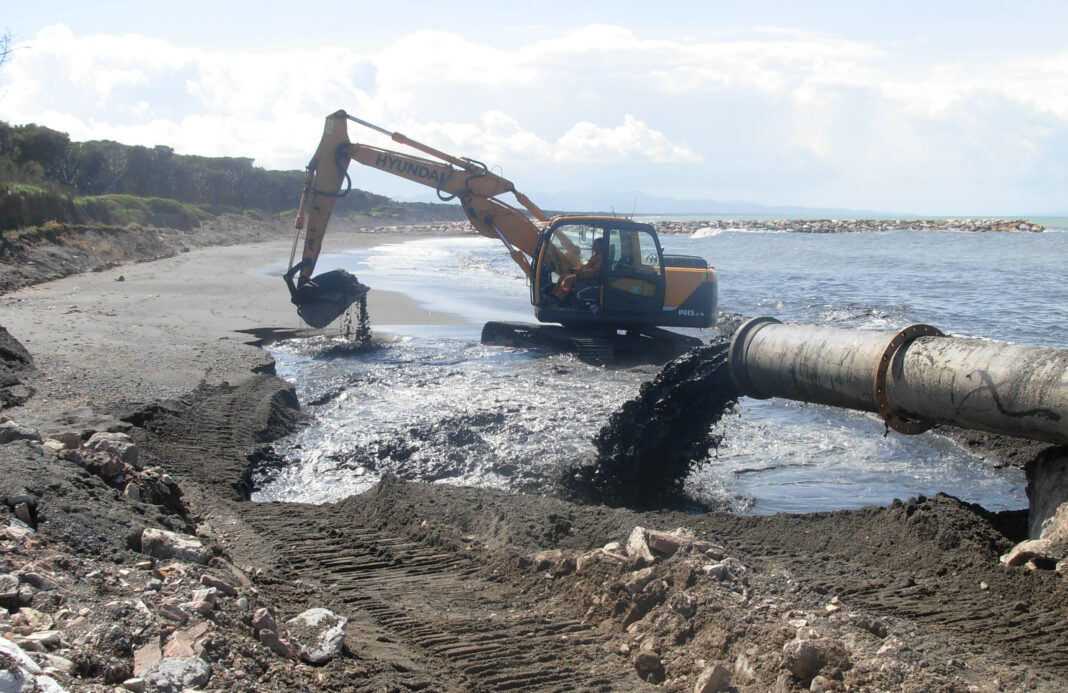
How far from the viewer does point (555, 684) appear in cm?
396

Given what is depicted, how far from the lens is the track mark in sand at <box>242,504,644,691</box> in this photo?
404cm

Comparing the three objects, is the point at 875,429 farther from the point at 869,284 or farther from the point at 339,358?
the point at 869,284

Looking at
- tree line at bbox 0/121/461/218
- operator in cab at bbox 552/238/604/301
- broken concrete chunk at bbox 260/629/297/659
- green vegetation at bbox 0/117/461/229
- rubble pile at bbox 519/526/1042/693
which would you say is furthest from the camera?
tree line at bbox 0/121/461/218

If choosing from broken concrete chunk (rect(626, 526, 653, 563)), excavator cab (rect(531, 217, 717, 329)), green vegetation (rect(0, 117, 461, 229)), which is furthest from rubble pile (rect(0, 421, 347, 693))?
green vegetation (rect(0, 117, 461, 229))

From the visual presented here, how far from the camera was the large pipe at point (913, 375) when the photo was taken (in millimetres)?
4754

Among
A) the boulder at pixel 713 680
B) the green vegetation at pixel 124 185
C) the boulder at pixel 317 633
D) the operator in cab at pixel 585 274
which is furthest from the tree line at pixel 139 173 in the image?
the boulder at pixel 713 680

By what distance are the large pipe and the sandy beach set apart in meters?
0.68

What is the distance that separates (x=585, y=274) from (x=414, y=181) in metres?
3.83

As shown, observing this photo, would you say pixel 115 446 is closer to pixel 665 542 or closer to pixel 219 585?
pixel 219 585

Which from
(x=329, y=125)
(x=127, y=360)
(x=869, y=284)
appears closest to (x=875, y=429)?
(x=127, y=360)

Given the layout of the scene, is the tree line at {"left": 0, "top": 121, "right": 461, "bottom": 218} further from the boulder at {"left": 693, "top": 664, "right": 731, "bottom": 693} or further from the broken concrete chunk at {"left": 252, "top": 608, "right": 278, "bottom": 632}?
the boulder at {"left": 693, "top": 664, "right": 731, "bottom": 693}

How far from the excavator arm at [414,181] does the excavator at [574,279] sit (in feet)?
0.06

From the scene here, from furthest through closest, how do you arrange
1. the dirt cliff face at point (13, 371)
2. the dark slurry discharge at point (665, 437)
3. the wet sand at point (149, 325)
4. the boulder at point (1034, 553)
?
the wet sand at point (149, 325) < the dirt cliff face at point (13, 371) < the dark slurry discharge at point (665, 437) < the boulder at point (1034, 553)

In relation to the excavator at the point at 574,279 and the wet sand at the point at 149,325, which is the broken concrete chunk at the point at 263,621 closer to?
the wet sand at the point at 149,325
